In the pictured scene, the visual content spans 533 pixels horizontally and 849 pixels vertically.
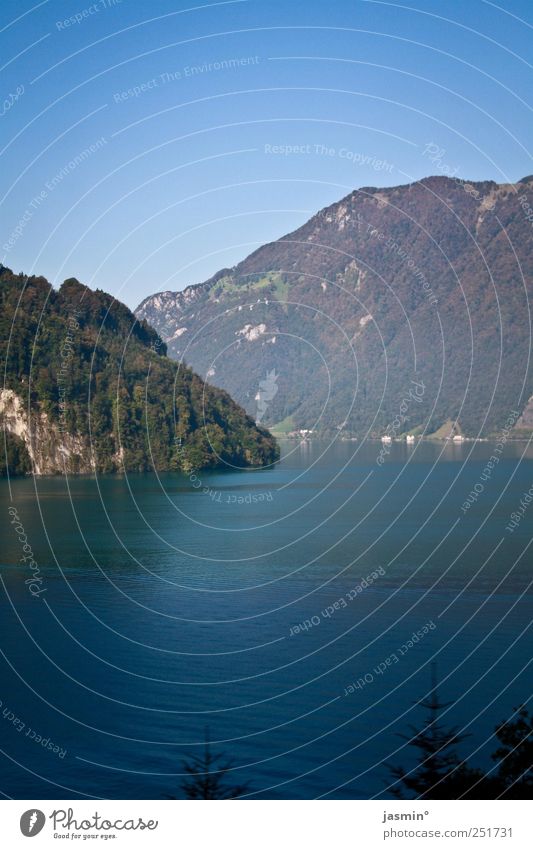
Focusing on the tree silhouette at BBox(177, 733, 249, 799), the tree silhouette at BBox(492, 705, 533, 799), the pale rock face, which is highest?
the pale rock face

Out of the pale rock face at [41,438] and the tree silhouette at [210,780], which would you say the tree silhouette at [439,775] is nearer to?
the tree silhouette at [210,780]

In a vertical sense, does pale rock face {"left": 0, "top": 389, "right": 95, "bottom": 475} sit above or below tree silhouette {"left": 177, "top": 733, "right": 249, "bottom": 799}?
above

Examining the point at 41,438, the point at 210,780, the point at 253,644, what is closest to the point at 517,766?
the point at 210,780

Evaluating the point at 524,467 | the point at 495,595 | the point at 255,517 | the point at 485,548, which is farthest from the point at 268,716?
the point at 524,467

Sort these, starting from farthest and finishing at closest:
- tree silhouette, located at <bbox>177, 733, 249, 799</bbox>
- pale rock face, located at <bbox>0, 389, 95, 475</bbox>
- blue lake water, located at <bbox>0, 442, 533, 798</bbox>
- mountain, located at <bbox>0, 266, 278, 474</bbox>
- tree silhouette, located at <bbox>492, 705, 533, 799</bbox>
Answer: mountain, located at <bbox>0, 266, 278, 474</bbox>
pale rock face, located at <bbox>0, 389, 95, 475</bbox>
blue lake water, located at <bbox>0, 442, 533, 798</bbox>
tree silhouette, located at <bbox>177, 733, 249, 799</bbox>
tree silhouette, located at <bbox>492, 705, 533, 799</bbox>

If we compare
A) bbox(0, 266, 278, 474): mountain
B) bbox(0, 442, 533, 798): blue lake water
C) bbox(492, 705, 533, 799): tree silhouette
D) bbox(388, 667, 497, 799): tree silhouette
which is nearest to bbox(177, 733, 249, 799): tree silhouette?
bbox(0, 442, 533, 798): blue lake water

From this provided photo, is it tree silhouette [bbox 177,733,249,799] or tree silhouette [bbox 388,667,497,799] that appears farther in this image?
tree silhouette [bbox 177,733,249,799]

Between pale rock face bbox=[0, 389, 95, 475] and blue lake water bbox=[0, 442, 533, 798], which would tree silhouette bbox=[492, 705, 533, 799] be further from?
pale rock face bbox=[0, 389, 95, 475]

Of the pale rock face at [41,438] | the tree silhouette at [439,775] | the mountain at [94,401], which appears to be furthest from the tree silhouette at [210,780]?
the pale rock face at [41,438]

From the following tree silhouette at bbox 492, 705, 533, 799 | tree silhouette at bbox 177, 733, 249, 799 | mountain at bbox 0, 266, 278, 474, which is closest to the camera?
tree silhouette at bbox 492, 705, 533, 799
